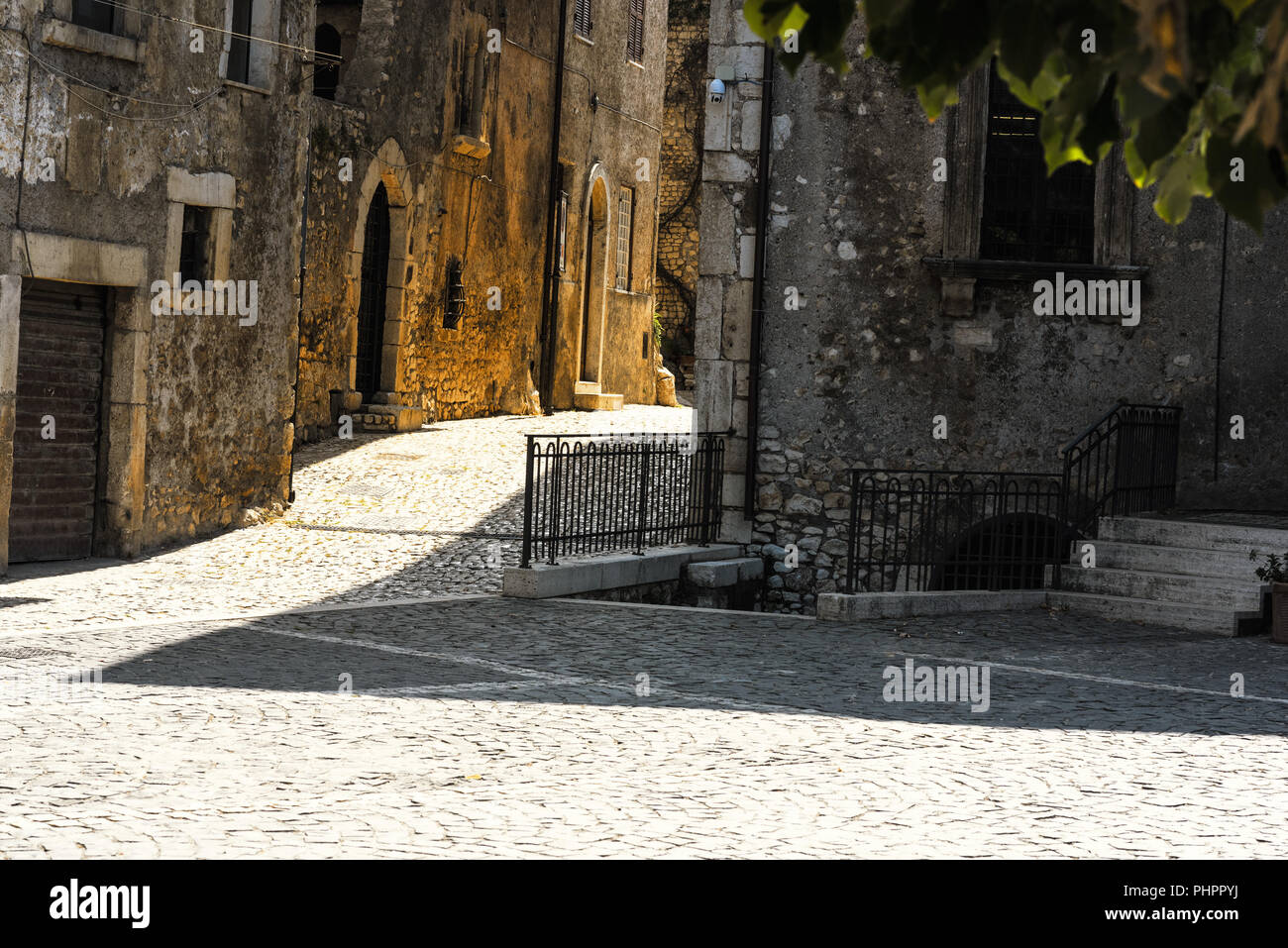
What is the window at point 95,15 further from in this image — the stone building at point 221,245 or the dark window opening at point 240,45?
the dark window opening at point 240,45

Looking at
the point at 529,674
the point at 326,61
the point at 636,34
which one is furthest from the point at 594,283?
the point at 529,674

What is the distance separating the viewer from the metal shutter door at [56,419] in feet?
41.4

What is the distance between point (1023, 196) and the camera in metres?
14.1

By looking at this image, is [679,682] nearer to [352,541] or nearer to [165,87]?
[352,541]

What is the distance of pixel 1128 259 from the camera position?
13602 mm

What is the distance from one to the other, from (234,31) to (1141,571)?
9.29 metres

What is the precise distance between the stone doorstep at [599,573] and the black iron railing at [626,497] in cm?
15

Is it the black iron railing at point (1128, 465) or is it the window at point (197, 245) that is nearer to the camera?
the black iron railing at point (1128, 465)

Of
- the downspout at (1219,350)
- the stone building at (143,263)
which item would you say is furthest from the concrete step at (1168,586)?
the stone building at (143,263)

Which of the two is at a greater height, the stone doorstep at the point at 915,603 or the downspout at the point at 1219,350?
the downspout at the point at 1219,350

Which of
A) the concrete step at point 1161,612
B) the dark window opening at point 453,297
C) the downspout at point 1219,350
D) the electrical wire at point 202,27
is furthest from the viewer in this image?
the dark window opening at point 453,297

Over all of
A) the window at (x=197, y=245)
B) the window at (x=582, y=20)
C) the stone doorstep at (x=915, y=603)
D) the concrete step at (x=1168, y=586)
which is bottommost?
the stone doorstep at (x=915, y=603)

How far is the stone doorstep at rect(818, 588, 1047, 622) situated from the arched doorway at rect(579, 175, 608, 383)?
15.9 metres

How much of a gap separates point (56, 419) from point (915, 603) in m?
7.10
